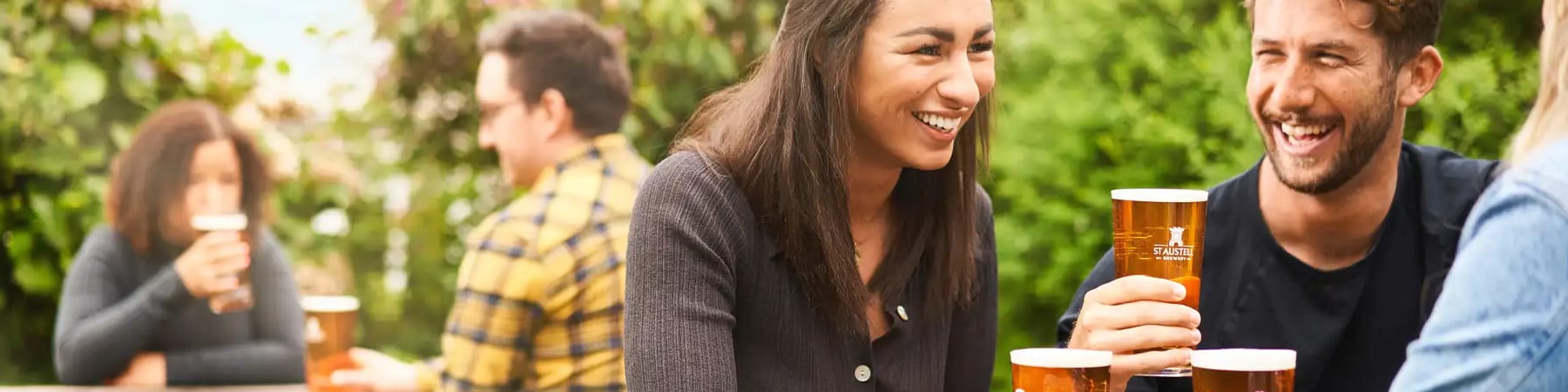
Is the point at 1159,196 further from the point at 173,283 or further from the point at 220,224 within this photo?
the point at 173,283

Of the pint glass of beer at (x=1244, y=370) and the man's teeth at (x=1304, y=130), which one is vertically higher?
the man's teeth at (x=1304, y=130)

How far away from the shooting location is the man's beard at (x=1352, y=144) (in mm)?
2082

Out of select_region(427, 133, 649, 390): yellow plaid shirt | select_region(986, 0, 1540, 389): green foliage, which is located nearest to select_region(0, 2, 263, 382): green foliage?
select_region(427, 133, 649, 390): yellow plaid shirt

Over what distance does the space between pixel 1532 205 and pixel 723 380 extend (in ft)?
2.99

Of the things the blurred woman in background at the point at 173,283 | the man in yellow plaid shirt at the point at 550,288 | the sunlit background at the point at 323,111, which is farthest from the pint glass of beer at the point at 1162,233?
the sunlit background at the point at 323,111

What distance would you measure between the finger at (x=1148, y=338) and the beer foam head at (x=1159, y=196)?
0.46 ft

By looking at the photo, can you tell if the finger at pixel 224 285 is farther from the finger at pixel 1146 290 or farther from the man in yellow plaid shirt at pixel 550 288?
the finger at pixel 1146 290

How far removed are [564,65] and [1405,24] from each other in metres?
2.03

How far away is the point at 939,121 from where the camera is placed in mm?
1966

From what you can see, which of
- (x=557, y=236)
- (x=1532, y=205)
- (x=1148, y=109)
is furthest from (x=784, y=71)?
(x=1148, y=109)

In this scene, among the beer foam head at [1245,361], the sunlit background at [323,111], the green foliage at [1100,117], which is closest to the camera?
the beer foam head at [1245,361]

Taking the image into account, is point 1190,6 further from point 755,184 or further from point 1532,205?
point 1532,205

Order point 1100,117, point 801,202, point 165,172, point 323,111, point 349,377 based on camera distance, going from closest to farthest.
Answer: point 801,202, point 349,377, point 1100,117, point 165,172, point 323,111

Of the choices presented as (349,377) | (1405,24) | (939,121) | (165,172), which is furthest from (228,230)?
(1405,24)
